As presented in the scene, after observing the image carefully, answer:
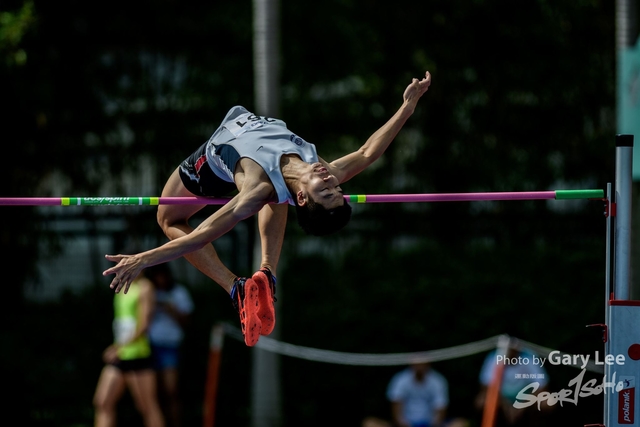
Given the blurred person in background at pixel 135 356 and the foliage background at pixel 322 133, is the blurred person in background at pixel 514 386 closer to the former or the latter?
the foliage background at pixel 322 133

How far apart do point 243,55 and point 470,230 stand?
341cm

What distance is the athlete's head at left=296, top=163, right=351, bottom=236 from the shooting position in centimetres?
584

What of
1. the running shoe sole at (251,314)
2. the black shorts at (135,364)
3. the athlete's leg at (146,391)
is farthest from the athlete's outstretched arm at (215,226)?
the athlete's leg at (146,391)

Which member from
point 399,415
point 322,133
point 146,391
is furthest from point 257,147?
point 322,133

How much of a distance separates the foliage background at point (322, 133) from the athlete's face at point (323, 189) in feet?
19.8

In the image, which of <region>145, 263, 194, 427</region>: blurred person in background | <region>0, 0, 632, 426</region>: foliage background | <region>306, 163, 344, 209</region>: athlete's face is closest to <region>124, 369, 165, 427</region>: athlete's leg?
<region>145, 263, 194, 427</region>: blurred person in background

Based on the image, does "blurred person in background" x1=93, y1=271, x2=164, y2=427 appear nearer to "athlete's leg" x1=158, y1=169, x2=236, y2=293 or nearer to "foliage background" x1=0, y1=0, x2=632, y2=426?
"foliage background" x1=0, y1=0, x2=632, y2=426

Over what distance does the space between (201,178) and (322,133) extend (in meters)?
6.21

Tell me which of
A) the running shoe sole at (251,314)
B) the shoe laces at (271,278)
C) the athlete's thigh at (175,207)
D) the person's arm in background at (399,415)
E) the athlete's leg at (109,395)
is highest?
the athlete's thigh at (175,207)

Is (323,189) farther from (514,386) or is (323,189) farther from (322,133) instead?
(322,133)

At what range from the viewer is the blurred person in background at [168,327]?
34.9ft

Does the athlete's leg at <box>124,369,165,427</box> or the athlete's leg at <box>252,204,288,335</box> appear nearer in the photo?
the athlete's leg at <box>252,204,288,335</box>

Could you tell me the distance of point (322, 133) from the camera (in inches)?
500

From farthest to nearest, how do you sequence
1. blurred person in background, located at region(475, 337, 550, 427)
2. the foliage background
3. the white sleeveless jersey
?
the foliage background, blurred person in background, located at region(475, 337, 550, 427), the white sleeveless jersey
